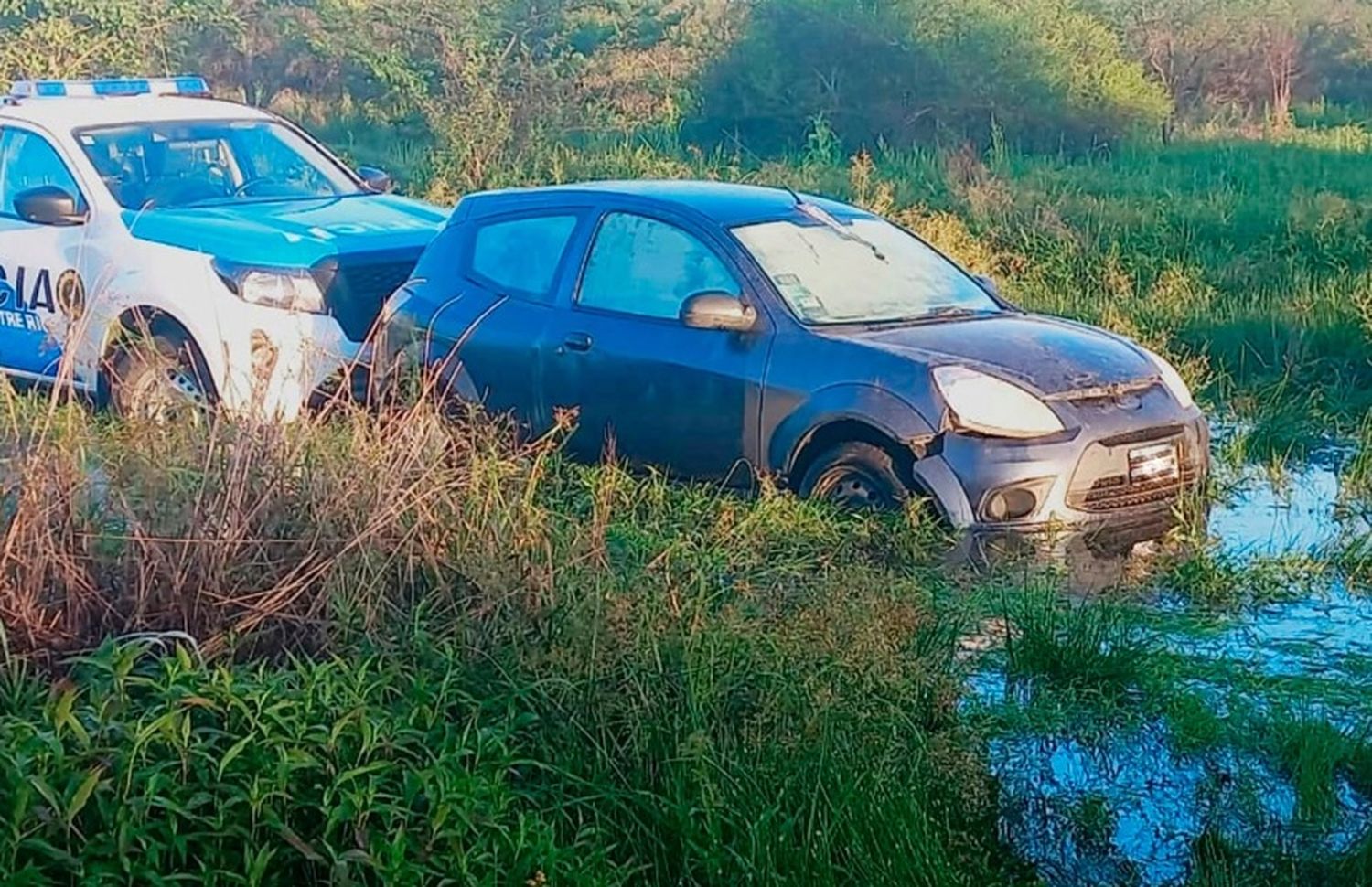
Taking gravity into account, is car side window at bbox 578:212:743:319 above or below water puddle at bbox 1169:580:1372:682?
above

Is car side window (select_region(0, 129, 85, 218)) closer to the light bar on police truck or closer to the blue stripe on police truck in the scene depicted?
the blue stripe on police truck

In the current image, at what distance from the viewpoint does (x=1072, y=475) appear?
6.44 meters

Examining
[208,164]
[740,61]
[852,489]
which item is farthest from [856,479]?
[740,61]

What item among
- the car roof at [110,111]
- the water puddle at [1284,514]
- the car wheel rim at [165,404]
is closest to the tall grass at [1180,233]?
the water puddle at [1284,514]

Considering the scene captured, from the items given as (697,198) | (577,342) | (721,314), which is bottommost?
(577,342)

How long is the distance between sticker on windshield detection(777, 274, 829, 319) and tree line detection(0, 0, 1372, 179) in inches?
448

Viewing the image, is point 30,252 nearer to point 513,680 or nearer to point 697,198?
point 697,198

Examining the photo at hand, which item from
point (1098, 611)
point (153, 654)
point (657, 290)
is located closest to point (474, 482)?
point (153, 654)

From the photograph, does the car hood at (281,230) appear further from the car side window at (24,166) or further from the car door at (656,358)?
the car door at (656,358)

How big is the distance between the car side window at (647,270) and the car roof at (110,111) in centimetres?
353

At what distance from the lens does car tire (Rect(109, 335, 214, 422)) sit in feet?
17.6

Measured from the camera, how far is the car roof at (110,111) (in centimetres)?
937

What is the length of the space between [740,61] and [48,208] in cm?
1557

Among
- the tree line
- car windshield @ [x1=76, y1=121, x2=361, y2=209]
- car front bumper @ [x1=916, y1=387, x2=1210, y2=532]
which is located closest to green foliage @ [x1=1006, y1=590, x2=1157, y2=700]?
car front bumper @ [x1=916, y1=387, x2=1210, y2=532]
